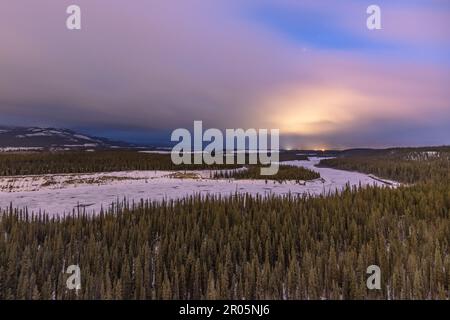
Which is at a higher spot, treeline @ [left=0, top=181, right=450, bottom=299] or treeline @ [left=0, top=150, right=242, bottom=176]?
treeline @ [left=0, top=150, right=242, bottom=176]

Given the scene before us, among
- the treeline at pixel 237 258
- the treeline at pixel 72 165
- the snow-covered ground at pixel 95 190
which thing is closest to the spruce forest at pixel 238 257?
the treeline at pixel 237 258

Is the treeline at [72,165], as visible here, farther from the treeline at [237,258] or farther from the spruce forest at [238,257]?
the treeline at [237,258]

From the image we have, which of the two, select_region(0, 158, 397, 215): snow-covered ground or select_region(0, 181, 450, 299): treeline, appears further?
select_region(0, 158, 397, 215): snow-covered ground

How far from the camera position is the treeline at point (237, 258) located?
4398mm

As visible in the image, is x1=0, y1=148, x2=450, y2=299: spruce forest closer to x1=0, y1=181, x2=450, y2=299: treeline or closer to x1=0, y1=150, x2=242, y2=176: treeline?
x1=0, y1=181, x2=450, y2=299: treeline

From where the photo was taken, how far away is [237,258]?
5.90 m

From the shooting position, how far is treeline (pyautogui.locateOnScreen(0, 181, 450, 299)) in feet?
14.4

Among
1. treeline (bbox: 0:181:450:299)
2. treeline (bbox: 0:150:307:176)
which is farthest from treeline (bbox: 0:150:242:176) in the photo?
treeline (bbox: 0:181:450:299)

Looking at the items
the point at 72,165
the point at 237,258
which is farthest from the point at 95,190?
the point at 72,165

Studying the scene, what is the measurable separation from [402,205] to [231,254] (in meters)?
5.87
